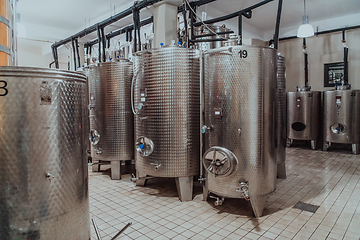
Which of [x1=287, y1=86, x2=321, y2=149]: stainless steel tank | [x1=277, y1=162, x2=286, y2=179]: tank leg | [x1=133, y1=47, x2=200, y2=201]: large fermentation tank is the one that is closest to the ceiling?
[x1=287, y1=86, x2=321, y2=149]: stainless steel tank

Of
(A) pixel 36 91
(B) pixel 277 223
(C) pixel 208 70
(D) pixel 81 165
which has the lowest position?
(B) pixel 277 223

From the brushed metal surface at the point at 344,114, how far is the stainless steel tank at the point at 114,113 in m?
4.99

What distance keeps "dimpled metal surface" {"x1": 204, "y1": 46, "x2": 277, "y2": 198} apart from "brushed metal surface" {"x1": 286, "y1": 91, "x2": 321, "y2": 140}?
4285mm

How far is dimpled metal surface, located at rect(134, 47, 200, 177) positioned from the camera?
132 inches

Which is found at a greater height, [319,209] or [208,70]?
[208,70]

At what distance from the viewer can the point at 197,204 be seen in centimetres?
330

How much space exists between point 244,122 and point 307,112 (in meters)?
4.64

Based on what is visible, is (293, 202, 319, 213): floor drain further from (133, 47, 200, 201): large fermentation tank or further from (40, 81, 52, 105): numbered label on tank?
(40, 81, 52, 105): numbered label on tank

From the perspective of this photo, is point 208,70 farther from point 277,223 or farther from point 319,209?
point 319,209

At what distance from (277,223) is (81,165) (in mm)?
2144

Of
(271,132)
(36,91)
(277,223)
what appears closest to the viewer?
(36,91)

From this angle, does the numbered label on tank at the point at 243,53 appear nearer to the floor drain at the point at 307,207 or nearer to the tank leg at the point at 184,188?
the tank leg at the point at 184,188

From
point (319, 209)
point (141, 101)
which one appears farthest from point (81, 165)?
point (319, 209)

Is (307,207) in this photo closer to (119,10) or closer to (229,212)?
(229,212)
